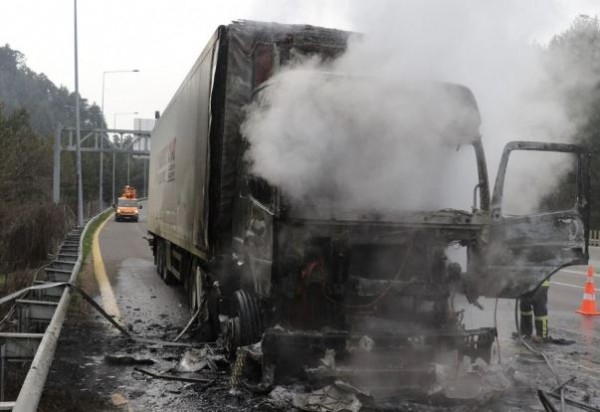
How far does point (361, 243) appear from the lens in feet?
16.2

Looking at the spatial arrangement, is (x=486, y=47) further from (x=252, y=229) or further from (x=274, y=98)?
(x=252, y=229)

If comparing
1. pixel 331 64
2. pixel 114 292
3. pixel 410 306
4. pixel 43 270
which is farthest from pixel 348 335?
pixel 114 292

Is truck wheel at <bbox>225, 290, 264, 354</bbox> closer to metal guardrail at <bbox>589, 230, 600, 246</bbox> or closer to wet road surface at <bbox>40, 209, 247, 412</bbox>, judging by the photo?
wet road surface at <bbox>40, 209, 247, 412</bbox>

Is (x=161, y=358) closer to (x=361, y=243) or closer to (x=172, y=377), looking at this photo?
(x=172, y=377)


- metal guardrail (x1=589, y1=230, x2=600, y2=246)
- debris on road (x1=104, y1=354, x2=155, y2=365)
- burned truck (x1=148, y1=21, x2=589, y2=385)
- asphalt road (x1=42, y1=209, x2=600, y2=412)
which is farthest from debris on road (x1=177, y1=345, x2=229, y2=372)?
metal guardrail (x1=589, y1=230, x2=600, y2=246)

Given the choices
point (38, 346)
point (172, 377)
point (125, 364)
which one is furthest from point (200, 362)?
point (38, 346)

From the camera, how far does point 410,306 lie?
507cm

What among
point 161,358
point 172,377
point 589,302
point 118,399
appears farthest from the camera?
point 589,302

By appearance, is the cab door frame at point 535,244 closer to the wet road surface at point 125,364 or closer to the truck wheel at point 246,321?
the truck wheel at point 246,321

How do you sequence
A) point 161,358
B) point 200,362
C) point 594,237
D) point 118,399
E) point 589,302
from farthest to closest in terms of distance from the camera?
1. point 594,237
2. point 589,302
3. point 161,358
4. point 200,362
5. point 118,399

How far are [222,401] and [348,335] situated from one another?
1.08 meters

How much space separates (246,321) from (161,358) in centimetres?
152

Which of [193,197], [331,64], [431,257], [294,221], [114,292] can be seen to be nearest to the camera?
[294,221]

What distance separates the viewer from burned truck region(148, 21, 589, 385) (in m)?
4.71
